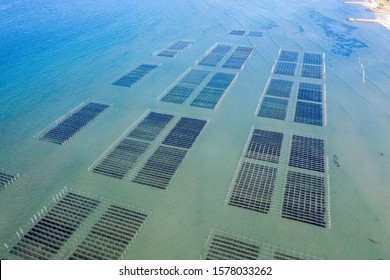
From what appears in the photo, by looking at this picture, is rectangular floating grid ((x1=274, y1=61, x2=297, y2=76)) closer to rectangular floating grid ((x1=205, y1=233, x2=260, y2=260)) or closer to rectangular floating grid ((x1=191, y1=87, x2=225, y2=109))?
rectangular floating grid ((x1=191, y1=87, x2=225, y2=109))

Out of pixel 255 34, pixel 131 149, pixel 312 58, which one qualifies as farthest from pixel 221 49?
pixel 131 149

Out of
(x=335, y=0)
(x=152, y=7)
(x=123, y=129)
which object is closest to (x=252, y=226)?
(x=123, y=129)

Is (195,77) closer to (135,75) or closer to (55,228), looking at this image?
(135,75)

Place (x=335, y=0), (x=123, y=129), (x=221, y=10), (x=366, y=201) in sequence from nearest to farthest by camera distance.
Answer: (x=366, y=201)
(x=123, y=129)
(x=221, y=10)
(x=335, y=0)

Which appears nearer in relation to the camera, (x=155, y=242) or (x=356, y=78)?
(x=155, y=242)

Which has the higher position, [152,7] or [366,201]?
[152,7]

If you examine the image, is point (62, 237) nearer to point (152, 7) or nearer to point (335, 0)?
point (152, 7)

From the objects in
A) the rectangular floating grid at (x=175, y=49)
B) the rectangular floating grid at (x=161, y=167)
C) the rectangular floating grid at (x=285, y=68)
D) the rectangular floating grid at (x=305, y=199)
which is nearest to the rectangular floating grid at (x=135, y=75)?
the rectangular floating grid at (x=175, y=49)

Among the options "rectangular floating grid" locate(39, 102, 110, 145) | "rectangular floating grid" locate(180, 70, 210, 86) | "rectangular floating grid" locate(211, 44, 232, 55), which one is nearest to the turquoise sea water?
"rectangular floating grid" locate(39, 102, 110, 145)
